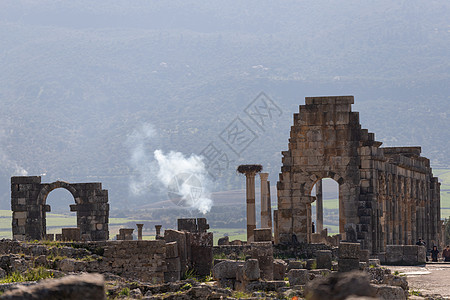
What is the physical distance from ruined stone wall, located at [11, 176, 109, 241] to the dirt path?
1670cm

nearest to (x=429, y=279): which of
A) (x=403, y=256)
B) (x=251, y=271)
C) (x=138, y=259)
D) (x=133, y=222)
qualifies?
(x=251, y=271)

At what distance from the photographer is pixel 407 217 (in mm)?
50469

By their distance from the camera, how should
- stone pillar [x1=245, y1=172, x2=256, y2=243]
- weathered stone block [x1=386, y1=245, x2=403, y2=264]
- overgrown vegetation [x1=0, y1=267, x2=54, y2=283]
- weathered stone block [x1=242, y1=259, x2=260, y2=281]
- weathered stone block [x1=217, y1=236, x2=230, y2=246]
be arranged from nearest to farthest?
overgrown vegetation [x1=0, y1=267, x2=54, y2=283]
weathered stone block [x1=242, y1=259, x2=260, y2=281]
weathered stone block [x1=386, y1=245, x2=403, y2=264]
weathered stone block [x1=217, y1=236, x2=230, y2=246]
stone pillar [x1=245, y1=172, x2=256, y2=243]

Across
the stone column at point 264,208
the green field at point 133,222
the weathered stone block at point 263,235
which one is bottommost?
the green field at point 133,222

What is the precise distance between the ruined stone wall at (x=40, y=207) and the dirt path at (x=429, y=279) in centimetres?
1670

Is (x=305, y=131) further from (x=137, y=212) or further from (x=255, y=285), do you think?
(x=137, y=212)

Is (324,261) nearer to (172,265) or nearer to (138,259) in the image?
(172,265)

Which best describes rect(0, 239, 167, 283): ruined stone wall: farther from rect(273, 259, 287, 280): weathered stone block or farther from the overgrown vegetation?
rect(273, 259, 287, 280): weathered stone block

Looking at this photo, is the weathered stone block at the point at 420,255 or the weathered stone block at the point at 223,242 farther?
the weathered stone block at the point at 223,242

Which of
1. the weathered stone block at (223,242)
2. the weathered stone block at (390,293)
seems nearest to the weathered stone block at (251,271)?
the weathered stone block at (390,293)

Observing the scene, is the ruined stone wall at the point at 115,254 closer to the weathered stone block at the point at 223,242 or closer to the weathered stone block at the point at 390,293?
the weathered stone block at the point at 390,293

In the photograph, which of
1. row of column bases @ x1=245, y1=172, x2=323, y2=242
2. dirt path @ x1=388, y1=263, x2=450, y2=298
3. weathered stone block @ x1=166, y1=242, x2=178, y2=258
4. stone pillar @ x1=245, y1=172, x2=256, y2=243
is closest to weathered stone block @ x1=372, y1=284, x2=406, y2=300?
dirt path @ x1=388, y1=263, x2=450, y2=298

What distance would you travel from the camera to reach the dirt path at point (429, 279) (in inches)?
921

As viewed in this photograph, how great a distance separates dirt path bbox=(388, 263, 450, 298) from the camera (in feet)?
76.7
